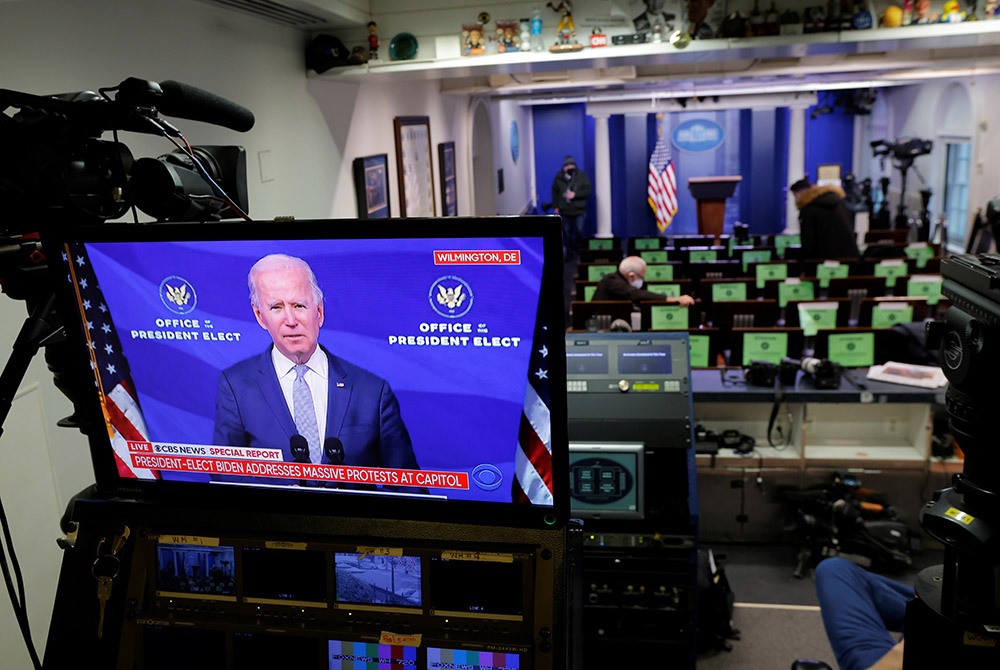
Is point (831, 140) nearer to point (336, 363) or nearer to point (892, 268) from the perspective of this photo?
point (892, 268)

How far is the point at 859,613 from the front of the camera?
2.24 metres

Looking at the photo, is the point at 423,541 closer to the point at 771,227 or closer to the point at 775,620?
the point at 775,620

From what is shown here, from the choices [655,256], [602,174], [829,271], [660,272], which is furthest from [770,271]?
[602,174]

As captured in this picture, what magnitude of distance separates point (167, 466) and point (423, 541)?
18.0 inches

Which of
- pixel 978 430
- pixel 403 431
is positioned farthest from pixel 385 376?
pixel 978 430

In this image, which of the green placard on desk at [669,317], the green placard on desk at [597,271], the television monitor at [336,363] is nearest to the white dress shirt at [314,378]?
the television monitor at [336,363]

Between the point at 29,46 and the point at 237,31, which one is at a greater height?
the point at 237,31

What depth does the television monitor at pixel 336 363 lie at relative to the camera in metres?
1.14

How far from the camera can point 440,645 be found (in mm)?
1278

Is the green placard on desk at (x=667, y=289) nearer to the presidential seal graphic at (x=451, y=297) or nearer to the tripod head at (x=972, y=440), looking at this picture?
the tripod head at (x=972, y=440)

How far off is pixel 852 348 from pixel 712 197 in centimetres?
1109

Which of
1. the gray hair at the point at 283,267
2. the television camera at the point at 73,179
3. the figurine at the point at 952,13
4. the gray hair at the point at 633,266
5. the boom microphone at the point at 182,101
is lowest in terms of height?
the gray hair at the point at 633,266

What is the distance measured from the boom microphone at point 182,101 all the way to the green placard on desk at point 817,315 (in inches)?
186

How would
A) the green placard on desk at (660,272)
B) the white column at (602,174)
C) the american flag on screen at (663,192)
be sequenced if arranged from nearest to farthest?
the green placard on desk at (660,272) < the american flag on screen at (663,192) < the white column at (602,174)
